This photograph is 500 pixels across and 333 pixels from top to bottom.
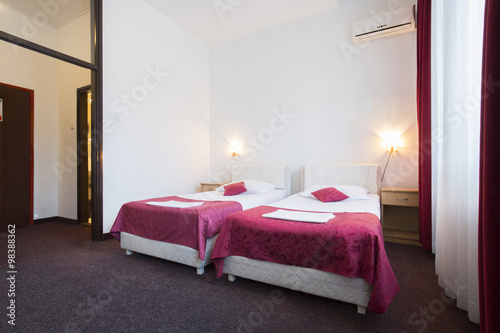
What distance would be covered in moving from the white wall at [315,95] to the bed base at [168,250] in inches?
94.4

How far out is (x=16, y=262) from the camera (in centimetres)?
251

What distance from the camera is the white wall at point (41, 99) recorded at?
3.88 m

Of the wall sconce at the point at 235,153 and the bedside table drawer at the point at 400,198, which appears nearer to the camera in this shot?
the bedside table drawer at the point at 400,198

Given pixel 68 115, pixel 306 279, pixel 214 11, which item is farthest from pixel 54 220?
pixel 306 279

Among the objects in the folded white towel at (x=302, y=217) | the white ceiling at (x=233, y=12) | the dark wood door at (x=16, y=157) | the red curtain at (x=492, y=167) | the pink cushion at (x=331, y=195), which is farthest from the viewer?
the white ceiling at (x=233, y=12)

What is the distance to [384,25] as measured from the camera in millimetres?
3416

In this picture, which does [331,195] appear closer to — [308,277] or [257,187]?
[257,187]

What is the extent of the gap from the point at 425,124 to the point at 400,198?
92 centimetres

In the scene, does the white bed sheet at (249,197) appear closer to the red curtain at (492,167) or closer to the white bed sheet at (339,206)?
the white bed sheet at (339,206)

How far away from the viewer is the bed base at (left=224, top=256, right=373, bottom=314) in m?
1.58

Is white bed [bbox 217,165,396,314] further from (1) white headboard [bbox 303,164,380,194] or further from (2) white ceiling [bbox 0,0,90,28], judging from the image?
(2) white ceiling [bbox 0,0,90,28]

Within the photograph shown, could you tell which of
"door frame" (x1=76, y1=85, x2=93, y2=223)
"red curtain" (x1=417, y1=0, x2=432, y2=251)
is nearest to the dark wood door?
"door frame" (x1=76, y1=85, x2=93, y2=223)

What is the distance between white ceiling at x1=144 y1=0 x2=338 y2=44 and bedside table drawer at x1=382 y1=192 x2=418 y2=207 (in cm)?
304

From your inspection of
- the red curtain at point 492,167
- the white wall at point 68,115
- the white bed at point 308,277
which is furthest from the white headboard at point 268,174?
the red curtain at point 492,167
